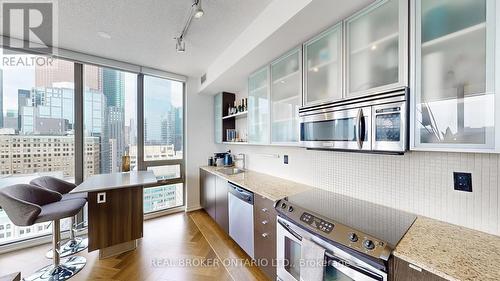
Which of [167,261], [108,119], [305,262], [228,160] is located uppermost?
[108,119]

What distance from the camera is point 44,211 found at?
1800 millimetres

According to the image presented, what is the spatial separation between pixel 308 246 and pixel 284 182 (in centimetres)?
106

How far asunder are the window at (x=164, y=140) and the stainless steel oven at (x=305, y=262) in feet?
8.88

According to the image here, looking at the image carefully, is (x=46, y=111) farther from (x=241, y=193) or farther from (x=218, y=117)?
(x=241, y=193)

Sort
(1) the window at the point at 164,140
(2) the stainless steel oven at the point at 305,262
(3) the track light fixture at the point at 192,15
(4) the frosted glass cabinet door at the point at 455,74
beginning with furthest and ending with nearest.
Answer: (1) the window at the point at 164,140
(3) the track light fixture at the point at 192,15
(2) the stainless steel oven at the point at 305,262
(4) the frosted glass cabinet door at the point at 455,74

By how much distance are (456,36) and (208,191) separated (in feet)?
10.9

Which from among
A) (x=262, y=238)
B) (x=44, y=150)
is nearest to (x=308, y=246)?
(x=262, y=238)

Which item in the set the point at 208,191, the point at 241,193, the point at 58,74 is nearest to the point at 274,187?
the point at 241,193

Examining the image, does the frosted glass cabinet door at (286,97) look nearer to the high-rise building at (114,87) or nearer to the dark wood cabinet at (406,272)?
the dark wood cabinet at (406,272)

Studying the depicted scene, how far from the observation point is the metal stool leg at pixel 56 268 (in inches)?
73.0

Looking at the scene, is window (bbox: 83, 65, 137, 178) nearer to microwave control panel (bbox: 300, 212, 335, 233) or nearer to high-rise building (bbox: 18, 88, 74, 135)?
high-rise building (bbox: 18, 88, 74, 135)

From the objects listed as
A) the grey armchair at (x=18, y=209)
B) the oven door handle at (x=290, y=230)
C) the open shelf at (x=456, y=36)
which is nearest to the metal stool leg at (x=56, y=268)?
the grey armchair at (x=18, y=209)

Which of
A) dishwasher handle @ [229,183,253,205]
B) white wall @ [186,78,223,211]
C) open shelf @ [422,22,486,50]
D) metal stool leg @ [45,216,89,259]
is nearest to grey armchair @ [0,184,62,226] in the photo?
metal stool leg @ [45,216,89,259]

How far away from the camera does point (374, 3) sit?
1.29 metres
